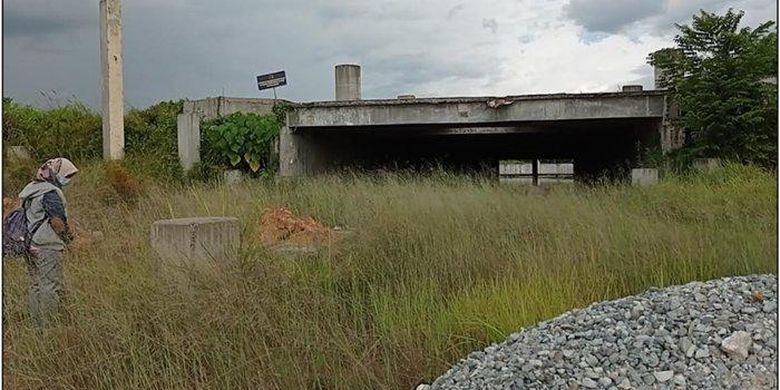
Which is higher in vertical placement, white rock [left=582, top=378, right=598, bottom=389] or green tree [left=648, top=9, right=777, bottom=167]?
green tree [left=648, top=9, right=777, bottom=167]

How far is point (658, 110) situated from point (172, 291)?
9.90m

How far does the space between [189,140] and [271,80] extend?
7.03 feet

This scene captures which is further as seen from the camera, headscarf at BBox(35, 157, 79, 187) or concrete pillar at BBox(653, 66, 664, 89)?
concrete pillar at BBox(653, 66, 664, 89)

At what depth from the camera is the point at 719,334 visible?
3.05 metres

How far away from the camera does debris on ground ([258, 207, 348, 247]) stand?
248 inches

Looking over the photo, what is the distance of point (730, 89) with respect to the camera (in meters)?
10.5

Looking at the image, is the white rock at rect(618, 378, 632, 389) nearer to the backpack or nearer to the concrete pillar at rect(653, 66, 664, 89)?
the backpack

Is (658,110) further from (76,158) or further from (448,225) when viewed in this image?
(76,158)

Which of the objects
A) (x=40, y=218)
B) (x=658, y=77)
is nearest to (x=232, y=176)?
(x=40, y=218)

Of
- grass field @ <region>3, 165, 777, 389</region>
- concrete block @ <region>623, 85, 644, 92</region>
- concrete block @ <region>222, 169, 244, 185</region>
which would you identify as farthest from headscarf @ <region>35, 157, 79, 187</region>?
concrete block @ <region>623, 85, 644, 92</region>

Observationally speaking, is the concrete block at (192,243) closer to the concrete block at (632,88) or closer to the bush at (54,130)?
the bush at (54,130)

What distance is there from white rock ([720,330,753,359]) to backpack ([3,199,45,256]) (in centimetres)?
432

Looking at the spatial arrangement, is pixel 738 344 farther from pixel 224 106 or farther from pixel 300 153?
pixel 224 106

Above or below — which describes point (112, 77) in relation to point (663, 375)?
above
